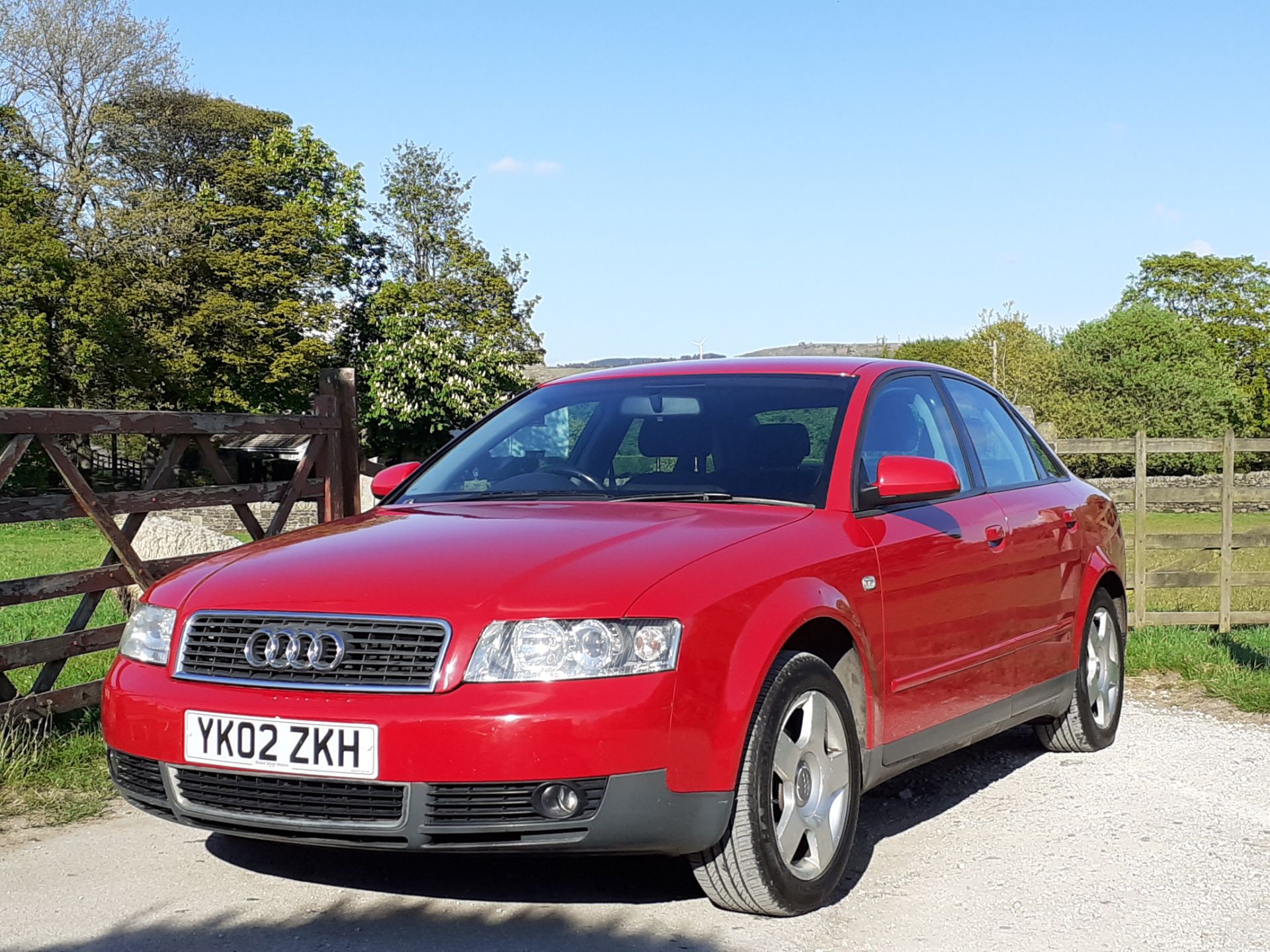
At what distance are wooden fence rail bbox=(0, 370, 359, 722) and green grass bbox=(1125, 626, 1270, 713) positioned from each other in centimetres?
547

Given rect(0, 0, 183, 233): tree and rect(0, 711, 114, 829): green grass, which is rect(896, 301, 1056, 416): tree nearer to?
rect(0, 0, 183, 233): tree

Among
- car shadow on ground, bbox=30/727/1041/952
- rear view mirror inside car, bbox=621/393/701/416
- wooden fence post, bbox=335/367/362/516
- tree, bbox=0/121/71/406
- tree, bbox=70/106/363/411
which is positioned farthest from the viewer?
tree, bbox=70/106/363/411

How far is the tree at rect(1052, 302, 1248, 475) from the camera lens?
68.2m

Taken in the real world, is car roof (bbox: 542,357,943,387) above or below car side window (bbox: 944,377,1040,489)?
above

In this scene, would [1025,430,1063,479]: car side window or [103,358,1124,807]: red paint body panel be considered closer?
[103,358,1124,807]: red paint body panel

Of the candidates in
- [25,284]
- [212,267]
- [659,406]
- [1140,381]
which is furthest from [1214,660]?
[1140,381]

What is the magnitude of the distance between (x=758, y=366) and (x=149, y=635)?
2.56 metres

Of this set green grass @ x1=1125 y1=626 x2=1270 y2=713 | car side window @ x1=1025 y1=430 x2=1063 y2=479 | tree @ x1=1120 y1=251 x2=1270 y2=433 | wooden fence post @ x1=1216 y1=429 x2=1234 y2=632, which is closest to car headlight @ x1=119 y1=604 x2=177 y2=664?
car side window @ x1=1025 y1=430 x2=1063 y2=479

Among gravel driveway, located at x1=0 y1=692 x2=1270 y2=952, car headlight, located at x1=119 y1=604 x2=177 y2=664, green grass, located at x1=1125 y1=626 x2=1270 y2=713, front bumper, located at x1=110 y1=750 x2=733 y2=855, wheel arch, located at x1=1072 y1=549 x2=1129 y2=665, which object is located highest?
car headlight, located at x1=119 y1=604 x2=177 y2=664

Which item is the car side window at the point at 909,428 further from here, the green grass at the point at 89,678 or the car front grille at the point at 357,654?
the green grass at the point at 89,678

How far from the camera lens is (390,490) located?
596 centimetres

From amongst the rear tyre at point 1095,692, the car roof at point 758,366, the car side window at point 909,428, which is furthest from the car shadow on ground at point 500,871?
the car roof at point 758,366

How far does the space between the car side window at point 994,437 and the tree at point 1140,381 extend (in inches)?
2484

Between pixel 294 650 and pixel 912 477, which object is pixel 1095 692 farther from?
pixel 294 650
